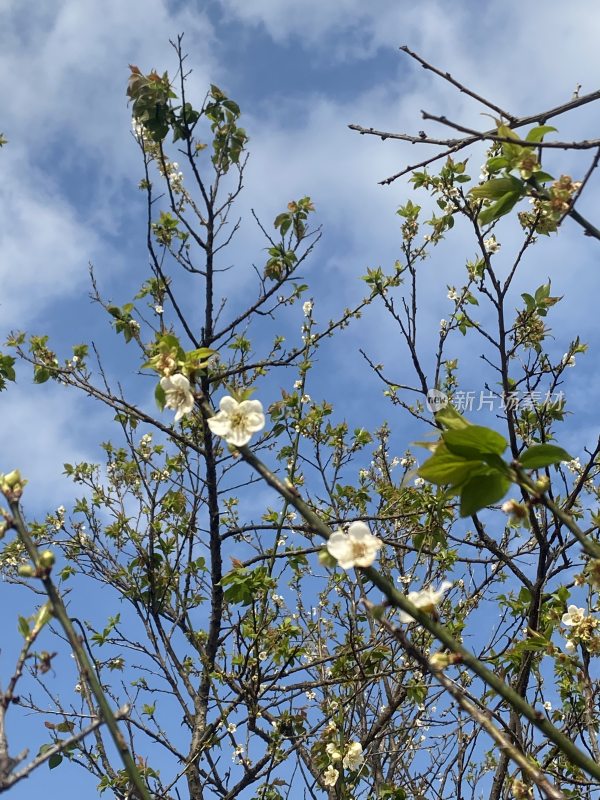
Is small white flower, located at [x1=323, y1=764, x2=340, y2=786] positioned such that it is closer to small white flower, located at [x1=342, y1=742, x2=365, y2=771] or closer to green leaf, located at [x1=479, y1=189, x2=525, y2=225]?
small white flower, located at [x1=342, y1=742, x2=365, y2=771]

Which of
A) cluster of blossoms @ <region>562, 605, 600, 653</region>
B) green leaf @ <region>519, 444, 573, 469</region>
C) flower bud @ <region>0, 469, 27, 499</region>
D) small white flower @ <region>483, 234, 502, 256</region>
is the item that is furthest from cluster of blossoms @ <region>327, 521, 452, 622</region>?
small white flower @ <region>483, 234, 502, 256</region>

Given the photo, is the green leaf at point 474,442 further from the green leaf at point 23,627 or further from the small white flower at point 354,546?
the green leaf at point 23,627

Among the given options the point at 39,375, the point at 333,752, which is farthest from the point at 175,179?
the point at 333,752

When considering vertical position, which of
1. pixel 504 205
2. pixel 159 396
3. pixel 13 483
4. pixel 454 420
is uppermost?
pixel 504 205

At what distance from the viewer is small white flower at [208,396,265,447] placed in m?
1.11

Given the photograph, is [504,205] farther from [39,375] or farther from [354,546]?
[39,375]

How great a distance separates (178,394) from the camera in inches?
50.9

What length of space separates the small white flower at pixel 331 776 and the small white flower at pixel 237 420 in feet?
9.11

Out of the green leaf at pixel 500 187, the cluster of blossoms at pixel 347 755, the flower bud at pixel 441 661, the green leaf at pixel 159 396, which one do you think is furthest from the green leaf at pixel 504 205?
the cluster of blossoms at pixel 347 755

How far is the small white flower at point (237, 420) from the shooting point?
1108 millimetres

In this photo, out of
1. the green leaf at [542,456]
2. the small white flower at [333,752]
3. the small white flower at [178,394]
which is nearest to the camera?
the green leaf at [542,456]

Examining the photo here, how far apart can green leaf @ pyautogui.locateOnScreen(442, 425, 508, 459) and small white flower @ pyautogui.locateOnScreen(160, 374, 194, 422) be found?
50cm

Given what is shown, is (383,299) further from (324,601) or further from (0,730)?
(0,730)

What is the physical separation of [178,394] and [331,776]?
2.85m
